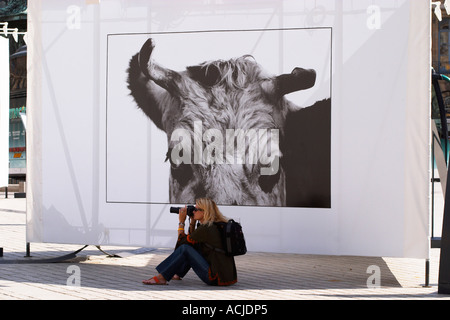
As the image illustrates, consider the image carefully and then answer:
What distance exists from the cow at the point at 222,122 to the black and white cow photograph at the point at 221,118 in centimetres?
1

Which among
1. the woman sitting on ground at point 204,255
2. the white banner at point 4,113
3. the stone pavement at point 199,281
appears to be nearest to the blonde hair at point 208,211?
the woman sitting on ground at point 204,255

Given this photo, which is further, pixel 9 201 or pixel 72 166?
pixel 9 201

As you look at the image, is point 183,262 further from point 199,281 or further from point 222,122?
point 222,122

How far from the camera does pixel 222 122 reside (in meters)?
8.99

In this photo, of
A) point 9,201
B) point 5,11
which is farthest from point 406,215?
point 5,11

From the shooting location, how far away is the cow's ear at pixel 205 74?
356 inches

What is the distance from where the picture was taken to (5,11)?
3850cm

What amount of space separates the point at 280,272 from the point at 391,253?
1.57 m

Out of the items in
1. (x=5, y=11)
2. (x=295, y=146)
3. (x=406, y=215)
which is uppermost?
(x=5, y=11)

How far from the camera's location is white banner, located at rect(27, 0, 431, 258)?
27.6 feet

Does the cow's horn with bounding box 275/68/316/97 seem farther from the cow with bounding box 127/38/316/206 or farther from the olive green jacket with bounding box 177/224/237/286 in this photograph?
the olive green jacket with bounding box 177/224/237/286

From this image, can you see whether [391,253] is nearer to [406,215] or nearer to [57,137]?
[406,215]

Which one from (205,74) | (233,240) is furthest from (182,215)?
(205,74)

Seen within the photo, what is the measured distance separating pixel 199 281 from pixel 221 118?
1.84m
